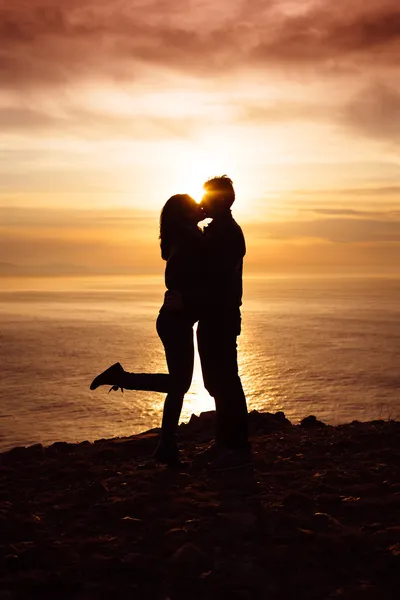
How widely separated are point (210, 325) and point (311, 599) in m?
3.41

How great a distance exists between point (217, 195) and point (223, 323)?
135 centimetres

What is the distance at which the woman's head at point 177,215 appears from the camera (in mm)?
6973

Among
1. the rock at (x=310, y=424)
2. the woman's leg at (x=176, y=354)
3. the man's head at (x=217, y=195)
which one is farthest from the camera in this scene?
the rock at (x=310, y=424)

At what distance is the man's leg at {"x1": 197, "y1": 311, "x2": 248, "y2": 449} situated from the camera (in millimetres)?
7199

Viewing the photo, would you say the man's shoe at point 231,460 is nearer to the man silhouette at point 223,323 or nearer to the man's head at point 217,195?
the man silhouette at point 223,323

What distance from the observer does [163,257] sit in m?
7.21

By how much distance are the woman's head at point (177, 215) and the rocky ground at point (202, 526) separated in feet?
8.10

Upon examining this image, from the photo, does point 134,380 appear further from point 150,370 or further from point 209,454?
point 150,370

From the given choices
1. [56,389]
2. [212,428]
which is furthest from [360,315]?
[212,428]

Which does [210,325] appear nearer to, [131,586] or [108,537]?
[108,537]

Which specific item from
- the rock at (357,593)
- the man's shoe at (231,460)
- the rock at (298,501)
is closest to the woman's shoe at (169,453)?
the man's shoe at (231,460)

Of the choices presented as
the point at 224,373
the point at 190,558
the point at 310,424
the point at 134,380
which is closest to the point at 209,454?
the point at 224,373

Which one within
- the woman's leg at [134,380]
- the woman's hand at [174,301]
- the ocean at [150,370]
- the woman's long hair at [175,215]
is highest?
the woman's long hair at [175,215]

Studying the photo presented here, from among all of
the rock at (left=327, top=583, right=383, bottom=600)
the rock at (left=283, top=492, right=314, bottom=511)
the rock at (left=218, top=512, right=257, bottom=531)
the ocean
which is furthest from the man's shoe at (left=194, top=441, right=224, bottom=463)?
the ocean
